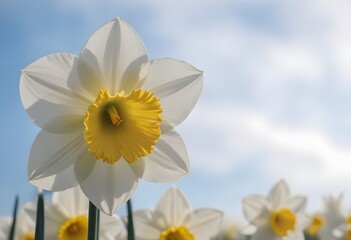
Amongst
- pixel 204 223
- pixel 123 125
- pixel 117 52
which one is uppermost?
pixel 117 52

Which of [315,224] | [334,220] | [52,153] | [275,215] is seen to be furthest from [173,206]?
[315,224]

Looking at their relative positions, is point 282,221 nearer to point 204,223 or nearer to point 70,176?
point 204,223

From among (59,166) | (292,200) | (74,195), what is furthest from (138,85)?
(292,200)

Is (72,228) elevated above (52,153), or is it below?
below

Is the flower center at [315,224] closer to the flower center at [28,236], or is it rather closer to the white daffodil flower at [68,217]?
the flower center at [28,236]

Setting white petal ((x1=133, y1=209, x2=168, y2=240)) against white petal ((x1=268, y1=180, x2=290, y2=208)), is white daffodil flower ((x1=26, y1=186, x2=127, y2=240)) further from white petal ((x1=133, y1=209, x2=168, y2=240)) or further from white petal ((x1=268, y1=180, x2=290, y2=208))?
Result: white petal ((x1=268, y1=180, x2=290, y2=208))

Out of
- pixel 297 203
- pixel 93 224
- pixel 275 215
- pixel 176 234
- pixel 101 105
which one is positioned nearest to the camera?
pixel 93 224

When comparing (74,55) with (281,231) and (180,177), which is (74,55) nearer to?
(180,177)

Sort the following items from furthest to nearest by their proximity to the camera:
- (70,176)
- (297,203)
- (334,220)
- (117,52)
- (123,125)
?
(334,220), (297,203), (123,125), (117,52), (70,176)
